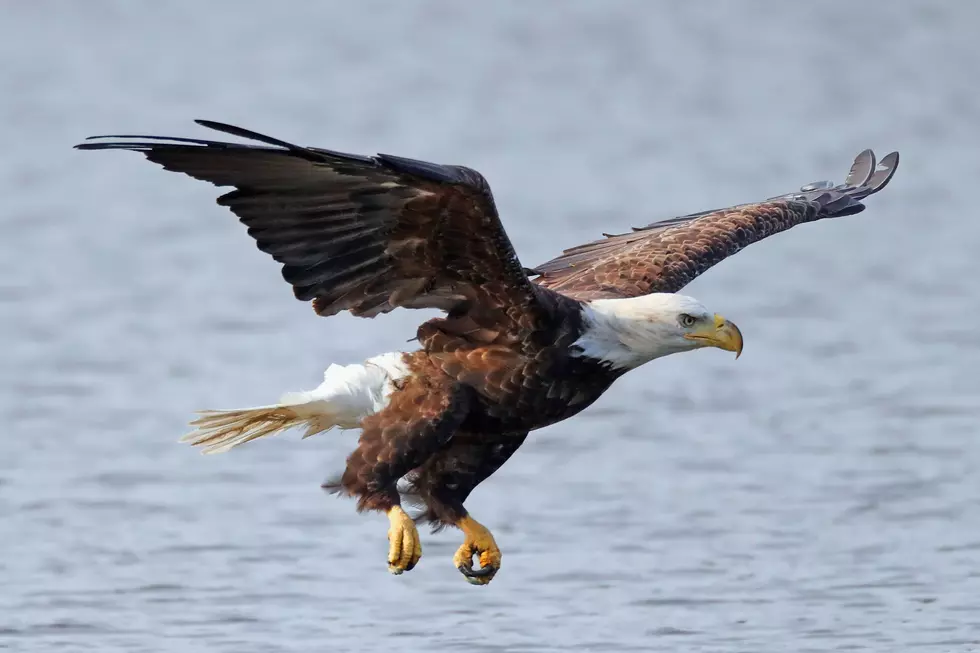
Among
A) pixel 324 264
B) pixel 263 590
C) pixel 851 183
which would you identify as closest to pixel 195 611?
pixel 263 590

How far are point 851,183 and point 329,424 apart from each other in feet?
11.9

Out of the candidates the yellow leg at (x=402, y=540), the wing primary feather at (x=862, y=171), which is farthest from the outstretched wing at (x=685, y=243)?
the yellow leg at (x=402, y=540)

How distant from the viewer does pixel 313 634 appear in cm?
987

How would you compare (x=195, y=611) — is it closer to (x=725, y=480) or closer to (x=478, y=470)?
(x=478, y=470)

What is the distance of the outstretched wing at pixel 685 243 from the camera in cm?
986

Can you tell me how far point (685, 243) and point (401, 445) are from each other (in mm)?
2196

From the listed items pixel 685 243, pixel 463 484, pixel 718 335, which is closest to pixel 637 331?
pixel 718 335

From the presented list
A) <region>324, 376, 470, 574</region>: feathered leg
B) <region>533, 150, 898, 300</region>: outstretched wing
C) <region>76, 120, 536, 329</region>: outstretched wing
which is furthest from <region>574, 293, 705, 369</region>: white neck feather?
<region>533, 150, 898, 300</region>: outstretched wing

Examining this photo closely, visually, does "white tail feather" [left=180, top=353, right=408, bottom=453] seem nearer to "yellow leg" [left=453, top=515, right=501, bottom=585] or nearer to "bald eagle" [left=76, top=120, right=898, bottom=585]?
"bald eagle" [left=76, top=120, right=898, bottom=585]

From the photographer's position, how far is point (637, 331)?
340 inches

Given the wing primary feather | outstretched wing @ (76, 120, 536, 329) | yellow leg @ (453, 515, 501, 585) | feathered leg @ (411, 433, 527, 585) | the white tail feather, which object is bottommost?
yellow leg @ (453, 515, 501, 585)

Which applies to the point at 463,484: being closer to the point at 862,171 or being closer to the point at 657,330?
the point at 657,330

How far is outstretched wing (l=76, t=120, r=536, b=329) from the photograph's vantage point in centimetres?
788

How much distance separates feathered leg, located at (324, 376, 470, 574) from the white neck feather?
53 cm
